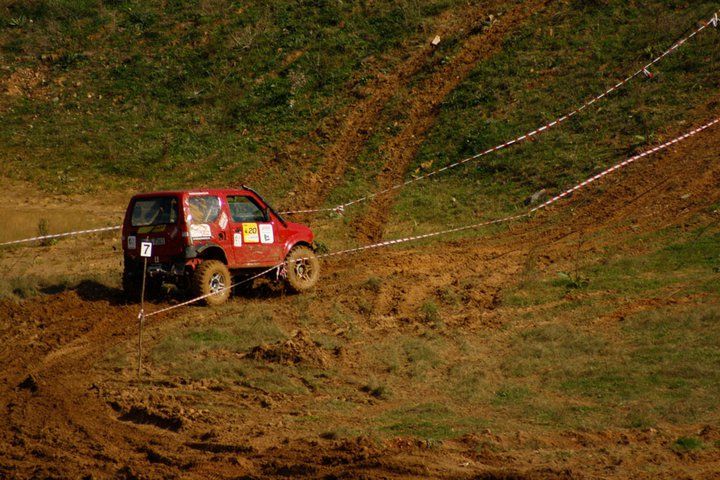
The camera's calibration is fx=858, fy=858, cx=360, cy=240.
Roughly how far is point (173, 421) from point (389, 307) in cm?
598

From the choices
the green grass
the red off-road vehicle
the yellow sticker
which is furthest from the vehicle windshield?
the green grass

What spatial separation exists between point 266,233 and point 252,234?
0.34 meters

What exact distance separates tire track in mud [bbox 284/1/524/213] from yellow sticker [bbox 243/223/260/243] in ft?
26.3

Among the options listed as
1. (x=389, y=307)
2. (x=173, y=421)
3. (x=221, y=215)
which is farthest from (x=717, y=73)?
(x=173, y=421)

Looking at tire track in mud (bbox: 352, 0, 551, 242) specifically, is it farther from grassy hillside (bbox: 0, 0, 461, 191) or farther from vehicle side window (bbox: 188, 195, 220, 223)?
vehicle side window (bbox: 188, 195, 220, 223)

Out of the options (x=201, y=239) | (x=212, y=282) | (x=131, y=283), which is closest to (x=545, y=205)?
(x=212, y=282)

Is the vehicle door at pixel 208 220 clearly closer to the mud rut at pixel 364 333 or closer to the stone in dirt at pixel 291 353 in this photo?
the mud rut at pixel 364 333

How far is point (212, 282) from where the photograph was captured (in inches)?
569

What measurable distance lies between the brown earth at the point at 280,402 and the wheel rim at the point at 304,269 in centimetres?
36

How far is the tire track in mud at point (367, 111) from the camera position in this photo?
79.5 feet

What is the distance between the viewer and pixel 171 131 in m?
28.5

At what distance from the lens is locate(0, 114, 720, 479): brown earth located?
316 inches

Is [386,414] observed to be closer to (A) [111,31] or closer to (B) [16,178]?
(B) [16,178]

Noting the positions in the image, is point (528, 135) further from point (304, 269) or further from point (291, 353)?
point (291, 353)
